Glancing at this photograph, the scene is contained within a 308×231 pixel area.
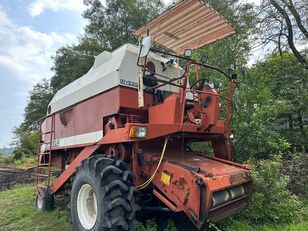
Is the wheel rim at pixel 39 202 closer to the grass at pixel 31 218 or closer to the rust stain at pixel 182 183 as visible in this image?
the grass at pixel 31 218

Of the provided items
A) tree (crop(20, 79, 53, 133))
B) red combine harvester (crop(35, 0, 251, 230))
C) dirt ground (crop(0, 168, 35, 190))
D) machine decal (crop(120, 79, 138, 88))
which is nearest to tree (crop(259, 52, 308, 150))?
red combine harvester (crop(35, 0, 251, 230))

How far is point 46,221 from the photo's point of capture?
Result: 5.63m

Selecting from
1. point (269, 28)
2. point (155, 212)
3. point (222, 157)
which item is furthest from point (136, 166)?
point (269, 28)

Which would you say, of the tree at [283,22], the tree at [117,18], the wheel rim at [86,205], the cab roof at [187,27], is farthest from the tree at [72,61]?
the wheel rim at [86,205]

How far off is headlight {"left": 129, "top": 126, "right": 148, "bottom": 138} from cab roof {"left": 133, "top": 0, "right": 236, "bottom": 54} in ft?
5.92

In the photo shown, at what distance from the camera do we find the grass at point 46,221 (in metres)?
4.30

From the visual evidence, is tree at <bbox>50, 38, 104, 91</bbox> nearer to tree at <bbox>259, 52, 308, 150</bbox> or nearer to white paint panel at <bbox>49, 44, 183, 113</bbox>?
tree at <bbox>259, 52, 308, 150</bbox>

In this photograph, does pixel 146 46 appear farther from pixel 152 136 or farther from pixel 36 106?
pixel 36 106

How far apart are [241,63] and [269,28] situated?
15.2 feet

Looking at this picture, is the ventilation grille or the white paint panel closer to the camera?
the white paint panel

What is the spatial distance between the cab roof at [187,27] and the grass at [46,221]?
3.08 m

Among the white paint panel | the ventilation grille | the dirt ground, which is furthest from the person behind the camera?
the dirt ground

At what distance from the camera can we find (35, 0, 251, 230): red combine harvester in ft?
11.6

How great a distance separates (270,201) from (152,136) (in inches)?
94.4
